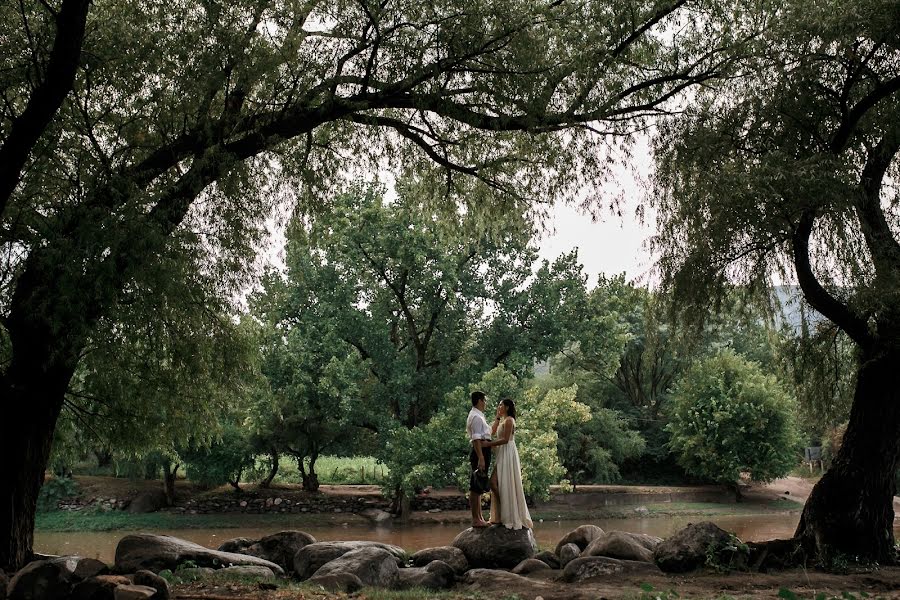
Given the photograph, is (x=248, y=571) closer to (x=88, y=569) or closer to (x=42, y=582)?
(x=88, y=569)

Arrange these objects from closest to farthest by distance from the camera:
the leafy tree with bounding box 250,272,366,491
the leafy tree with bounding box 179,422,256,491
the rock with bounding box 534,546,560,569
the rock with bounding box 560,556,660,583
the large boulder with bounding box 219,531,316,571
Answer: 1. the rock with bounding box 560,556,660,583
2. the rock with bounding box 534,546,560,569
3. the large boulder with bounding box 219,531,316,571
4. the leafy tree with bounding box 250,272,366,491
5. the leafy tree with bounding box 179,422,256,491

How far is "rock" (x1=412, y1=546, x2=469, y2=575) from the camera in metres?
10.3

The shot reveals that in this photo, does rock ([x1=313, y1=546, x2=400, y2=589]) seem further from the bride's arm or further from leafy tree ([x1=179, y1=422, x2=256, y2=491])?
leafy tree ([x1=179, y1=422, x2=256, y2=491])

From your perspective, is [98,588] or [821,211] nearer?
[98,588]

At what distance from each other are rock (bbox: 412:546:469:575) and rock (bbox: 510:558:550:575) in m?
0.68

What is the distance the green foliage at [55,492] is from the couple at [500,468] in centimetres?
2035

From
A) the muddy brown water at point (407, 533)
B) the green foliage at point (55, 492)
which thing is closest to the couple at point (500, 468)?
the muddy brown water at point (407, 533)

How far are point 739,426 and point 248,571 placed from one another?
24372 mm

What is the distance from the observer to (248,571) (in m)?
9.18

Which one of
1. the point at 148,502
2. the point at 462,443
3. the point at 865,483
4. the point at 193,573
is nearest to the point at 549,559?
the point at 865,483

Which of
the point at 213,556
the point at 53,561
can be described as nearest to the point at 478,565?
the point at 213,556

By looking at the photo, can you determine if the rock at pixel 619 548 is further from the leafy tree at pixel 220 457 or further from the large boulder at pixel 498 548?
the leafy tree at pixel 220 457

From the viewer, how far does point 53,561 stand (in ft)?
25.9

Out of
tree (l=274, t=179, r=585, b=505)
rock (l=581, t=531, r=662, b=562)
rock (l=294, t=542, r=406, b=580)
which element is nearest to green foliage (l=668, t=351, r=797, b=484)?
tree (l=274, t=179, r=585, b=505)
